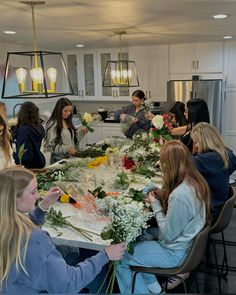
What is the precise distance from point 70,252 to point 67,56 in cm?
526

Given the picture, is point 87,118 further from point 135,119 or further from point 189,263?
point 189,263

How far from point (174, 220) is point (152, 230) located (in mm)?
621

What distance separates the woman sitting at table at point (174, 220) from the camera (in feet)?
6.89

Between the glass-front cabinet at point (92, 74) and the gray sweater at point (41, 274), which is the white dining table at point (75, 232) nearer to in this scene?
the gray sweater at point (41, 274)

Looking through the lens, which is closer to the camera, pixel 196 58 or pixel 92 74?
pixel 196 58

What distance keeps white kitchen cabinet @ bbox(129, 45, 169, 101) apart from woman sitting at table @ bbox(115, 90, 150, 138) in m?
1.57

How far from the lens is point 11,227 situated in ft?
4.75

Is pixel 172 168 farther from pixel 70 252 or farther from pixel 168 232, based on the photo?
pixel 70 252

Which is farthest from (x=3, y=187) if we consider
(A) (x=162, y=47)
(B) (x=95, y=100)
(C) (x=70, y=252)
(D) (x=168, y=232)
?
(B) (x=95, y=100)

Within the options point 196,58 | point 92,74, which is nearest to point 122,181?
point 196,58

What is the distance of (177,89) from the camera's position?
598cm

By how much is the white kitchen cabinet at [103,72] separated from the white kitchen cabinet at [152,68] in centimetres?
31

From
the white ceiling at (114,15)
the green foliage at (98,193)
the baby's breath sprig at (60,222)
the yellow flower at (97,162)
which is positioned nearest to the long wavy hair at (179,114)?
the white ceiling at (114,15)

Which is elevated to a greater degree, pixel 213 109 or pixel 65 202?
pixel 213 109
